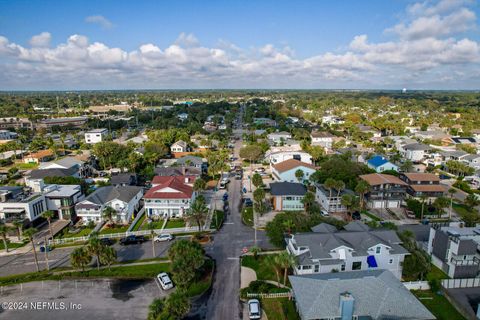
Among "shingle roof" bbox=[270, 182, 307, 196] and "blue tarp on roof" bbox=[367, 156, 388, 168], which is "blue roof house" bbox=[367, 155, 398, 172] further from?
"shingle roof" bbox=[270, 182, 307, 196]

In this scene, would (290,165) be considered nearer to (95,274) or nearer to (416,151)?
(95,274)

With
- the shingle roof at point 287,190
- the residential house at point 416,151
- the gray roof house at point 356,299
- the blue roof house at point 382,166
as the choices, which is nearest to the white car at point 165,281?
the gray roof house at point 356,299

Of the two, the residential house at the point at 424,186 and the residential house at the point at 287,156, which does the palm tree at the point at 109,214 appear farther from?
the residential house at the point at 424,186

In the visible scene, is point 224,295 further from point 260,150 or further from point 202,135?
point 202,135

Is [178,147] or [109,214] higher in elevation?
[178,147]

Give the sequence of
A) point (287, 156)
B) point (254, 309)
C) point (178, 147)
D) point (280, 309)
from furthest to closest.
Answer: point (178, 147), point (287, 156), point (280, 309), point (254, 309)

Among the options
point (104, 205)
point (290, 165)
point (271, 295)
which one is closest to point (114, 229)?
point (104, 205)
